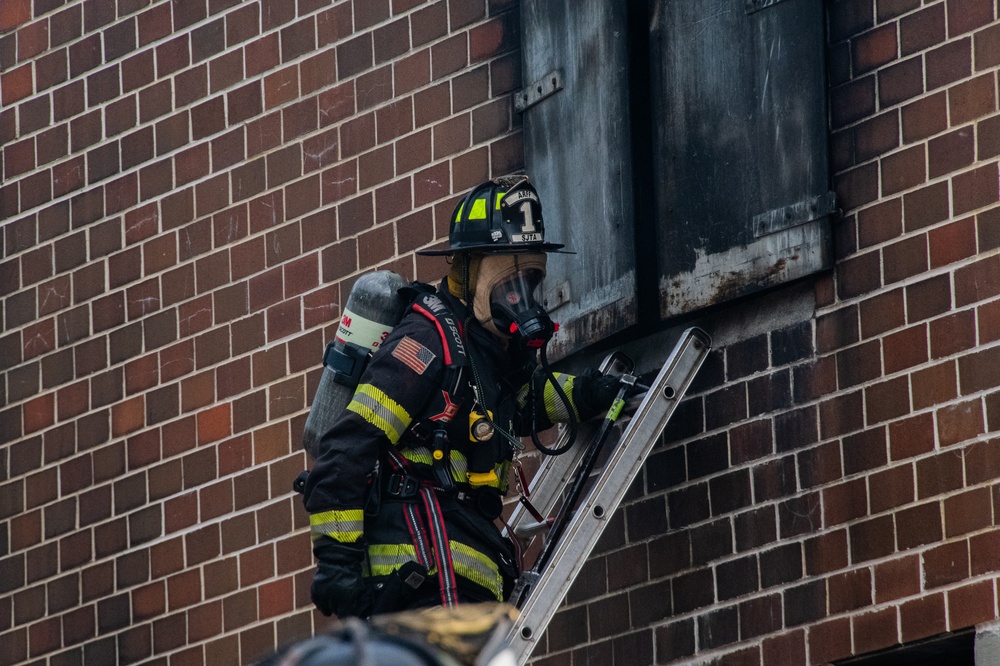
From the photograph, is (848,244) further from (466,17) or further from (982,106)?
(466,17)

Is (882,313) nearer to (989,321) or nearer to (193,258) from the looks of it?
(989,321)

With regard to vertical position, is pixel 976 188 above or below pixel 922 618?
above

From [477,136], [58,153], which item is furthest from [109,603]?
[477,136]

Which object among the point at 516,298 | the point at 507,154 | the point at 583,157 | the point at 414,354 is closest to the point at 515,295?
the point at 516,298

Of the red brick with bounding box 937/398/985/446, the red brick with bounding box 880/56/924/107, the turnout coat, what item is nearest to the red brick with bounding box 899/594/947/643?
the red brick with bounding box 937/398/985/446

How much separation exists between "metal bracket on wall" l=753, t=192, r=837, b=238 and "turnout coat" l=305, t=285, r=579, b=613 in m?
1.09

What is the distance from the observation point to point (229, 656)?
365 inches

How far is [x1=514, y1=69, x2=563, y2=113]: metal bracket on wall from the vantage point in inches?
328

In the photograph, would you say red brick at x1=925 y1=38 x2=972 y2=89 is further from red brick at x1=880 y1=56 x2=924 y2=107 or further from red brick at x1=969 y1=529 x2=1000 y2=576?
red brick at x1=969 y1=529 x2=1000 y2=576

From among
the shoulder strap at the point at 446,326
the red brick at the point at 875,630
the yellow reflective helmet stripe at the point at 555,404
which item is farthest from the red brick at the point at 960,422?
the shoulder strap at the point at 446,326

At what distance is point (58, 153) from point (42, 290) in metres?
0.71

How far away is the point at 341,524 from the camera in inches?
264

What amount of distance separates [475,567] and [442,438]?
18.1 inches

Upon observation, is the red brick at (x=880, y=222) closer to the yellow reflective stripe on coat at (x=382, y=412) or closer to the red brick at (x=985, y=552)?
the red brick at (x=985, y=552)
